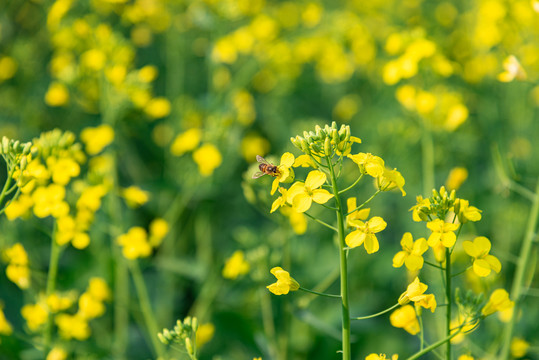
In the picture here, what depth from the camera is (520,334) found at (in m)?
2.78

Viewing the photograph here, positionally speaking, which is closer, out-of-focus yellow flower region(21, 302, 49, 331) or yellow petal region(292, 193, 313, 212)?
yellow petal region(292, 193, 313, 212)

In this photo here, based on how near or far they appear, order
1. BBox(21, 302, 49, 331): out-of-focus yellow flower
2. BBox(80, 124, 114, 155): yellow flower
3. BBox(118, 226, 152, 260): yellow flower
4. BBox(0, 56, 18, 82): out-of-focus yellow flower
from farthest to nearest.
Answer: BBox(0, 56, 18, 82): out-of-focus yellow flower, BBox(80, 124, 114, 155): yellow flower, BBox(118, 226, 152, 260): yellow flower, BBox(21, 302, 49, 331): out-of-focus yellow flower

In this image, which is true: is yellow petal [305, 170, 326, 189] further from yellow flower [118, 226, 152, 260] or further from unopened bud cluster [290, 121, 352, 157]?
yellow flower [118, 226, 152, 260]

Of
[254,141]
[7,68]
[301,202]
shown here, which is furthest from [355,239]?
[7,68]

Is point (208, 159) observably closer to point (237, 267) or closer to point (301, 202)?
point (237, 267)

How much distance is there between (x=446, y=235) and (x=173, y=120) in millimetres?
2902

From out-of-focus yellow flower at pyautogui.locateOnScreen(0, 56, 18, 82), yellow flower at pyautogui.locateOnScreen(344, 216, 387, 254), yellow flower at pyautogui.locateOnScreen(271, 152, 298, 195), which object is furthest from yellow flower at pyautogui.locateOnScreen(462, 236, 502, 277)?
out-of-focus yellow flower at pyautogui.locateOnScreen(0, 56, 18, 82)

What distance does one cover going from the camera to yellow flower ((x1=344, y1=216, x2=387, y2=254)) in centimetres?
129

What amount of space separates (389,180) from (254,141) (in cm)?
256

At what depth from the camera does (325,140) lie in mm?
1339

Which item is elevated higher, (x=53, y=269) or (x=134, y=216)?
(x=134, y=216)

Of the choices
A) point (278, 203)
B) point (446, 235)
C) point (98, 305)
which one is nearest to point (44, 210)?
point (98, 305)

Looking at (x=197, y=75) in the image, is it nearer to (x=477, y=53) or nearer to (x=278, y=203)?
(x=477, y=53)

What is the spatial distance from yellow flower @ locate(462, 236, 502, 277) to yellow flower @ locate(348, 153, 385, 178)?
0.28 meters
